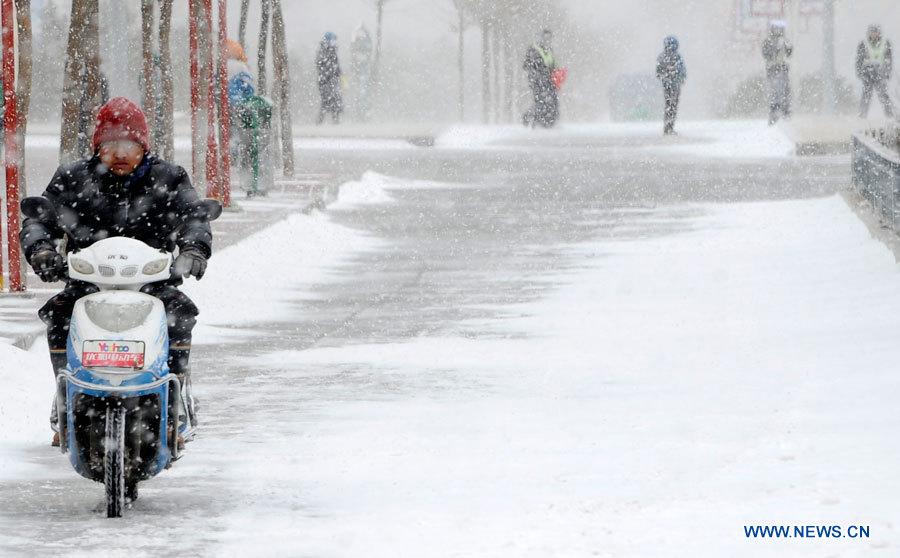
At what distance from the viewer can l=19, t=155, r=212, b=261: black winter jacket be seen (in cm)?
810

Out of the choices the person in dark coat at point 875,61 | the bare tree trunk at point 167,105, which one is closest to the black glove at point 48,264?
the bare tree trunk at point 167,105

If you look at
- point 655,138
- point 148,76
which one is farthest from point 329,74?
point 148,76

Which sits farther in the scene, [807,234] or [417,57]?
[417,57]

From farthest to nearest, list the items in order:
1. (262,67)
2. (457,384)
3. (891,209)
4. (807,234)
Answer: (262,67), (807,234), (891,209), (457,384)

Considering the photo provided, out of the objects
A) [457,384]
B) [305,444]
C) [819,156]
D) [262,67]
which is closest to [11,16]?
[457,384]

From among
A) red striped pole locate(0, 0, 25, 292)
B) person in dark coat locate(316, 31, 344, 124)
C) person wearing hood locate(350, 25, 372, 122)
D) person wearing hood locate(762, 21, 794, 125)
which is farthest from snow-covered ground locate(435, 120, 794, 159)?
red striped pole locate(0, 0, 25, 292)

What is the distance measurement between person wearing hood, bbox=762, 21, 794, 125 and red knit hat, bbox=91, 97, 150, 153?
34840 mm

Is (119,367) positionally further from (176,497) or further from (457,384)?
(457,384)

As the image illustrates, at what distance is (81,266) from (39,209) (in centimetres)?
50

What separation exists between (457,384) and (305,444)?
2.06 metres

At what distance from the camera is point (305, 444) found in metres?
9.48

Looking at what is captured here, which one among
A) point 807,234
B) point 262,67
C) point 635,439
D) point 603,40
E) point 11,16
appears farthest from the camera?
point 603,40

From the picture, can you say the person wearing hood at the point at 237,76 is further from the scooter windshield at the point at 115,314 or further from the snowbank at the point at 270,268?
the scooter windshield at the point at 115,314

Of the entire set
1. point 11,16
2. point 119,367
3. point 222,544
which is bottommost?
point 222,544
